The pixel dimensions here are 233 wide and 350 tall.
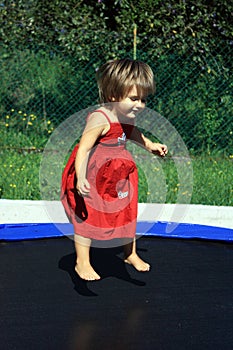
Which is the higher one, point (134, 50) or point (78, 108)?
point (134, 50)

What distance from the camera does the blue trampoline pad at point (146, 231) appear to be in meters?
3.33

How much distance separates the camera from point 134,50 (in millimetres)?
4617

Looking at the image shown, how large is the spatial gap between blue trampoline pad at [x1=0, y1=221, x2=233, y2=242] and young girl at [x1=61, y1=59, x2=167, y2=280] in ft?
2.31

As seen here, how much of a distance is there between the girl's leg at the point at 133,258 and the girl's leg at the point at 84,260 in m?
0.21

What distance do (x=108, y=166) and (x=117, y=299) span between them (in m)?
0.52

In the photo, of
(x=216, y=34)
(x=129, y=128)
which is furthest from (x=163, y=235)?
(x=216, y=34)

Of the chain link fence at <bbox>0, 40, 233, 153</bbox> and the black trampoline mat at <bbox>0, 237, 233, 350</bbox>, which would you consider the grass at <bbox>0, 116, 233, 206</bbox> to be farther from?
the black trampoline mat at <bbox>0, 237, 233, 350</bbox>

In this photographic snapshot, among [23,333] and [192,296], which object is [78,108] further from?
[23,333]

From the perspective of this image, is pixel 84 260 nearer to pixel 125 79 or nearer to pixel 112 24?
pixel 125 79

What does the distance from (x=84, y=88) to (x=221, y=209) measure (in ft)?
5.70

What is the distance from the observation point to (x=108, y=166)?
257 centimetres

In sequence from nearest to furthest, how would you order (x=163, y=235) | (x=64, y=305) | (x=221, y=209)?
1. (x=64, y=305)
2. (x=163, y=235)
3. (x=221, y=209)

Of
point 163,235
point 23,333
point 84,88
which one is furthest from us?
point 84,88

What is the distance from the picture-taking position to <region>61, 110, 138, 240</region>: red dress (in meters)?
2.56
